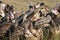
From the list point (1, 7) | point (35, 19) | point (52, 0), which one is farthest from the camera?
point (52, 0)

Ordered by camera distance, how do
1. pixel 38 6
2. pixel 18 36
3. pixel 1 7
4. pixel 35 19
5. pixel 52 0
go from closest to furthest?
pixel 18 36 → pixel 35 19 → pixel 38 6 → pixel 1 7 → pixel 52 0

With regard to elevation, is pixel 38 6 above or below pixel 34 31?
above

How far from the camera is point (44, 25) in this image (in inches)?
239

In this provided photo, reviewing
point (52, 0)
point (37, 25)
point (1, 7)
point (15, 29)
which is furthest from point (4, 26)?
point (52, 0)

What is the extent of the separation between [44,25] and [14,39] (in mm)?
663

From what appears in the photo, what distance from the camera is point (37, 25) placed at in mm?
6078

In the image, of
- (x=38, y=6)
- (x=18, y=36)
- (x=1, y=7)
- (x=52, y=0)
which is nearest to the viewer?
(x=18, y=36)

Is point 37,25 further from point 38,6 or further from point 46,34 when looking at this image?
point 38,6

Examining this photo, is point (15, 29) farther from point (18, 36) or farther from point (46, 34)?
point (46, 34)

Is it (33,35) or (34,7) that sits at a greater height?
(34,7)

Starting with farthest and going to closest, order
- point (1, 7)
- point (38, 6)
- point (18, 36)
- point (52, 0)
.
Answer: point (52, 0), point (1, 7), point (38, 6), point (18, 36)

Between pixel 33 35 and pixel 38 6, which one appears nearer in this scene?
pixel 33 35

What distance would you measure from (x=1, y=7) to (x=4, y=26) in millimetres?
1840

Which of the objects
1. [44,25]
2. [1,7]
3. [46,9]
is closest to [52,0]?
[1,7]
